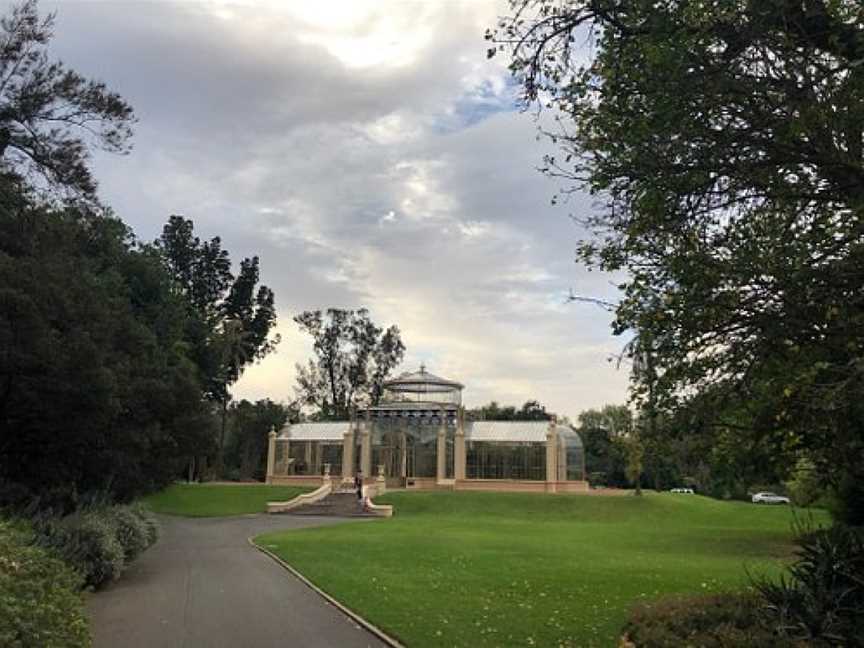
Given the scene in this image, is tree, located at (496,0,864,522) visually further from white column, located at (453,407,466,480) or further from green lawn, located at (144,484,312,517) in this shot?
white column, located at (453,407,466,480)

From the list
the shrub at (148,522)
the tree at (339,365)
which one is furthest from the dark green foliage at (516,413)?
the shrub at (148,522)

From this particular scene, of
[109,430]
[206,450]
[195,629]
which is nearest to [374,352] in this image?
[206,450]

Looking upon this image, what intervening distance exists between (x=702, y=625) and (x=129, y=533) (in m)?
13.2

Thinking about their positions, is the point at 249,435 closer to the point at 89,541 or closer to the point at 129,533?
the point at 129,533

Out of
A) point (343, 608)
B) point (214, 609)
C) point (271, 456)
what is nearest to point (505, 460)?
point (271, 456)

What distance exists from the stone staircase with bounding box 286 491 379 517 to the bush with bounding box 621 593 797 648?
107 ft

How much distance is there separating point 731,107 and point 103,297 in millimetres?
15570

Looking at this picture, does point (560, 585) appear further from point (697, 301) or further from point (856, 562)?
point (697, 301)

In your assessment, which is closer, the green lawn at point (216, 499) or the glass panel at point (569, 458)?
the green lawn at point (216, 499)

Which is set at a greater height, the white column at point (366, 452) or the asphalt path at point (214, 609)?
the white column at point (366, 452)

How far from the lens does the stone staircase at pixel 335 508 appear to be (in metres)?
42.4

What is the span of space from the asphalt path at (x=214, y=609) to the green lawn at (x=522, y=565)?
0.67m

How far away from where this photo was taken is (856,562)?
30.9ft

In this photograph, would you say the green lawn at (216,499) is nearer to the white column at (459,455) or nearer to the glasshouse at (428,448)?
the glasshouse at (428,448)
